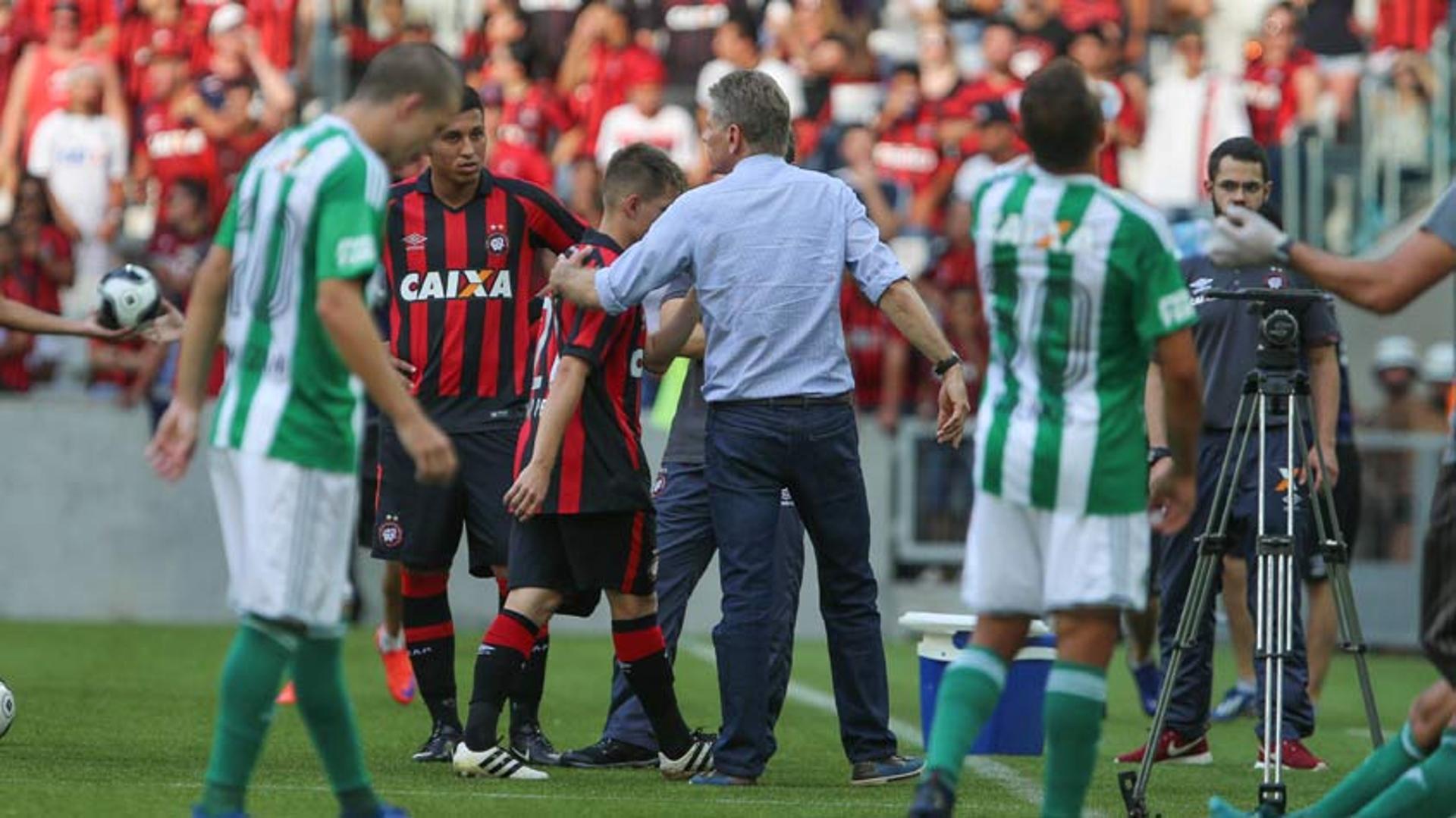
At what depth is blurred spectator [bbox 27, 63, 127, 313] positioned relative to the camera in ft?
58.2

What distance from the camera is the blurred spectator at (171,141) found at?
1755 cm

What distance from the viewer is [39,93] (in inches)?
727

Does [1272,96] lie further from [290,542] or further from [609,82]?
[290,542]

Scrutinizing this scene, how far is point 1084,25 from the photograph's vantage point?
19.3 m

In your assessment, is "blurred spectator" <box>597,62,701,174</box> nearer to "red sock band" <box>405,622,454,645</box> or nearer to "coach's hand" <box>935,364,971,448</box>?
"red sock band" <box>405,622,454,645</box>

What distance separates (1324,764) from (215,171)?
35.0 ft

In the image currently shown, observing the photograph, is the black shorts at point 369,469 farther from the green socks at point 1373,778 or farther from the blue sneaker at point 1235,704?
the green socks at point 1373,778

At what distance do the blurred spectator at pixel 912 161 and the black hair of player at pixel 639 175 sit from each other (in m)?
9.65

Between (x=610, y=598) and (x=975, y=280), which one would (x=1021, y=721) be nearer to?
(x=610, y=598)

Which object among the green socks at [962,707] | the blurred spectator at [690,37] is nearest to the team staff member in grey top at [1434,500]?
the green socks at [962,707]

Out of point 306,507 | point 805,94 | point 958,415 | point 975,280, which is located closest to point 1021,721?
point 958,415

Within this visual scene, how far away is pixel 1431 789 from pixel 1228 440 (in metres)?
3.42

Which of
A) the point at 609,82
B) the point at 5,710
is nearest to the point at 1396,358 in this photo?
the point at 609,82

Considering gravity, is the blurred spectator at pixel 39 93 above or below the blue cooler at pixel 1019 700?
above
